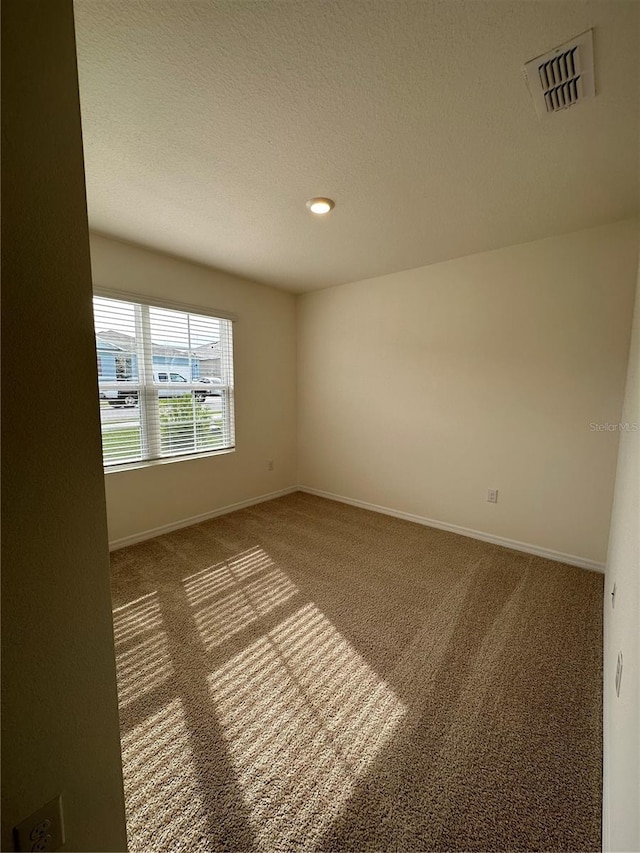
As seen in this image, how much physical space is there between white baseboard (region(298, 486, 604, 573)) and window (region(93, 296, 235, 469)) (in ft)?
5.46

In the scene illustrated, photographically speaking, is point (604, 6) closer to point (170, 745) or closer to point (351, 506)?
point (170, 745)

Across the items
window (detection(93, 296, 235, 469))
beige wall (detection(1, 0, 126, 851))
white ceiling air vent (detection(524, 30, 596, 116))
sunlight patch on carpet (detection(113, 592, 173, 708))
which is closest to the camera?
beige wall (detection(1, 0, 126, 851))

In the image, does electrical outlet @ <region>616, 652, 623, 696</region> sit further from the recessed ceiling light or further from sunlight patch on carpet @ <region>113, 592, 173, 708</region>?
the recessed ceiling light

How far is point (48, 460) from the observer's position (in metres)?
0.66

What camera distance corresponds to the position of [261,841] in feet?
3.32

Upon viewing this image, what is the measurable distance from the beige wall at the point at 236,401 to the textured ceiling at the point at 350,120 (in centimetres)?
41

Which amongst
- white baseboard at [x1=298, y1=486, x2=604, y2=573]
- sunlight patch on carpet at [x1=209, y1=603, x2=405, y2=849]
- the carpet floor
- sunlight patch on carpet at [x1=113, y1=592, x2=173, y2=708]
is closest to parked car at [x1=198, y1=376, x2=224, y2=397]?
the carpet floor

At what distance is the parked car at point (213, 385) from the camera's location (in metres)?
3.38

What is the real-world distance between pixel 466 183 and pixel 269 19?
1.28 m

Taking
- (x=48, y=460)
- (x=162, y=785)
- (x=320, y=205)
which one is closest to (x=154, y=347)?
(x=320, y=205)

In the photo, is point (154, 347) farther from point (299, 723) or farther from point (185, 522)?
point (299, 723)

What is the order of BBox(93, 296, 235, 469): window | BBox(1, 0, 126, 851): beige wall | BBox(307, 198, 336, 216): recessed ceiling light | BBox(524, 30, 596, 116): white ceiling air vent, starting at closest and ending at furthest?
BBox(1, 0, 126, 851): beige wall
BBox(524, 30, 596, 116): white ceiling air vent
BBox(307, 198, 336, 216): recessed ceiling light
BBox(93, 296, 235, 469): window

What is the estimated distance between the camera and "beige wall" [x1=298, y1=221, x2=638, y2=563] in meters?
2.44

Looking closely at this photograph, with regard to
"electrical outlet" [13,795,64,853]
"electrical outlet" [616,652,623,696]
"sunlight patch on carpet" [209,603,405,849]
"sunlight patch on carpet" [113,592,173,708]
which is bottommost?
"sunlight patch on carpet" [209,603,405,849]
